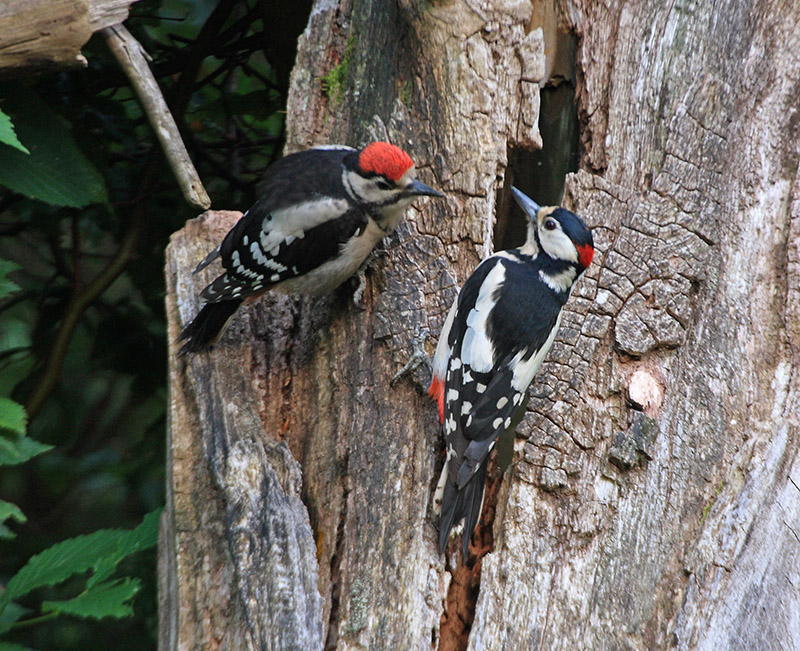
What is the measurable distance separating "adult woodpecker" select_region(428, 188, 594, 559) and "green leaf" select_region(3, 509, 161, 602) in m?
0.86

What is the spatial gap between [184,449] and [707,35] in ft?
7.59

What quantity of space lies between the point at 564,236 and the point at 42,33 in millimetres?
1785

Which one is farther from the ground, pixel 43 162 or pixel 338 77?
pixel 338 77

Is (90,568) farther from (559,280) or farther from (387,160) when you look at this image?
(559,280)

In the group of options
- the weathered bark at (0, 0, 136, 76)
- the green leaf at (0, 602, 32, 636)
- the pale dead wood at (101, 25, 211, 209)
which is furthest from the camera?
the pale dead wood at (101, 25, 211, 209)

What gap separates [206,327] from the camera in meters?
2.51

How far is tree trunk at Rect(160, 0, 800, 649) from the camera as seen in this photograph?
1987 millimetres

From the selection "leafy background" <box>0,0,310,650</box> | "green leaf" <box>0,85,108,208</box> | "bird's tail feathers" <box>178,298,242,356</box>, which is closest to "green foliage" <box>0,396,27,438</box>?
"bird's tail feathers" <box>178,298,242,356</box>

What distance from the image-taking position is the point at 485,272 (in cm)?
255

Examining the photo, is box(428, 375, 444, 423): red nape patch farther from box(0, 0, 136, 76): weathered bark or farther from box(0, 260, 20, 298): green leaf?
box(0, 0, 136, 76): weathered bark

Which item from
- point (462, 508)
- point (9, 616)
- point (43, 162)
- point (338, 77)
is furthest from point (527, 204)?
point (9, 616)

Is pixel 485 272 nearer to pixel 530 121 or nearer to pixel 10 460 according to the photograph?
pixel 530 121

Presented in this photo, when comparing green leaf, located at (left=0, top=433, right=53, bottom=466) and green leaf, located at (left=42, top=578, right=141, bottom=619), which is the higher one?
green leaf, located at (left=0, top=433, right=53, bottom=466)

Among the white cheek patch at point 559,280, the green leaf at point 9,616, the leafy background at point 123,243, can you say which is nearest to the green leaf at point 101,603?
the green leaf at point 9,616
